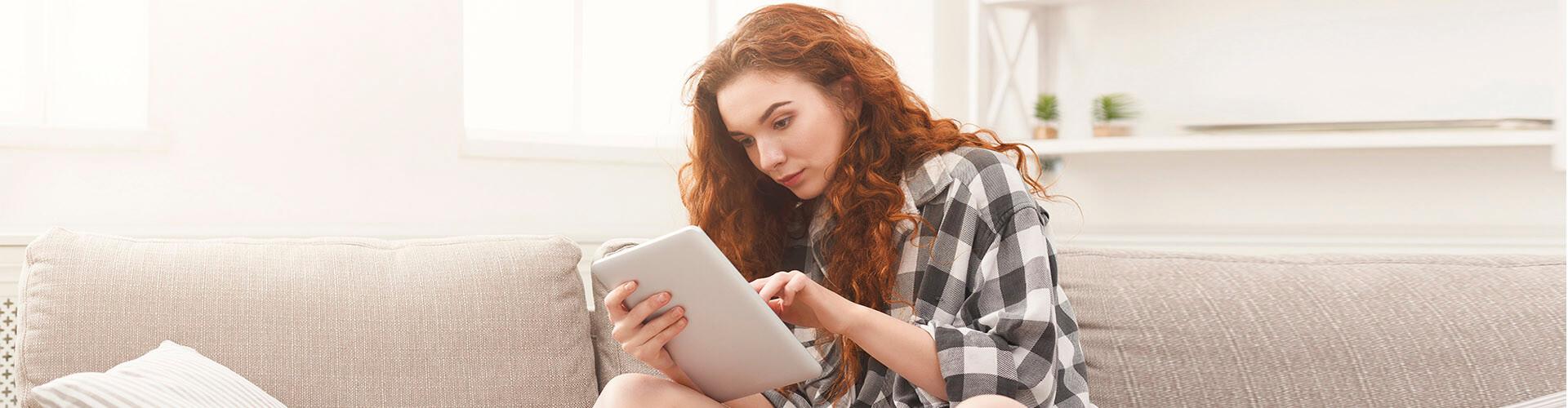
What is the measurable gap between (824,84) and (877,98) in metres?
0.07

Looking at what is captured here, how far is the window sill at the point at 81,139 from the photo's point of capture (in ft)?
7.27

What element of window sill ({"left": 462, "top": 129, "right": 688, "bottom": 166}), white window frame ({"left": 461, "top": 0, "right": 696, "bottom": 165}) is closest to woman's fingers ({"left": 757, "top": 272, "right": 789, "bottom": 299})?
window sill ({"left": 462, "top": 129, "right": 688, "bottom": 166})

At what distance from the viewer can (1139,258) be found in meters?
1.90

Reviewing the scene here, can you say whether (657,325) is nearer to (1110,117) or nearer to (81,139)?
(81,139)

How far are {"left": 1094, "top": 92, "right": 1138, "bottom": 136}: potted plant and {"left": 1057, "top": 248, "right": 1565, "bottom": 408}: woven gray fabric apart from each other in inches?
49.4

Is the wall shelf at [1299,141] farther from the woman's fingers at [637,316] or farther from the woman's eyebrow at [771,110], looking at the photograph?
the woman's fingers at [637,316]

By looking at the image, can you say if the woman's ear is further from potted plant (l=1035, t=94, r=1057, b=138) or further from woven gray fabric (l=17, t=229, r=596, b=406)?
potted plant (l=1035, t=94, r=1057, b=138)

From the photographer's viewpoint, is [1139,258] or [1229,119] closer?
[1139,258]

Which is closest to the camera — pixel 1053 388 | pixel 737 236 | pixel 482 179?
pixel 1053 388

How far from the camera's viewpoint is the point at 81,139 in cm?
228

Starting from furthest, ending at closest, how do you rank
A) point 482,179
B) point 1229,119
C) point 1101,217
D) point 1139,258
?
point 1101,217
point 1229,119
point 482,179
point 1139,258

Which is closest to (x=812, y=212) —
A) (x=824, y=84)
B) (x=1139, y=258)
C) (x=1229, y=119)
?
(x=824, y=84)

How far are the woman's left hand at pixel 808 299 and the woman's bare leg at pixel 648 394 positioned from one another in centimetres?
15

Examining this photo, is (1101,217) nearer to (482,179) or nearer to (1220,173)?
(1220,173)
